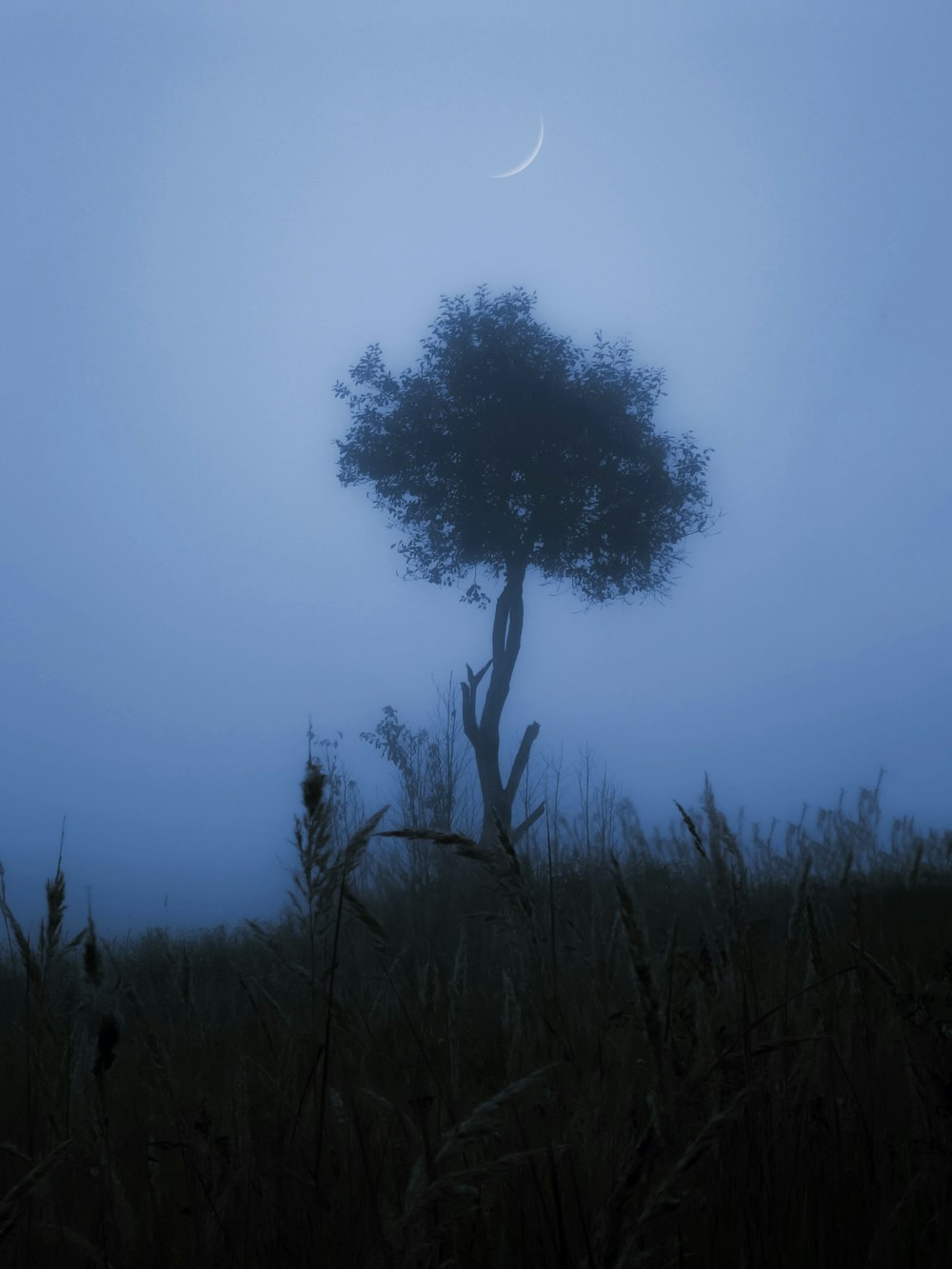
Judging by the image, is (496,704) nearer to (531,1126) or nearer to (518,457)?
(518,457)

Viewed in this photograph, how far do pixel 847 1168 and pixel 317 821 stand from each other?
151 cm

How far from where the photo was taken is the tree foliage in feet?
66.2

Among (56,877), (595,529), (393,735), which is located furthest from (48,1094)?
(595,529)

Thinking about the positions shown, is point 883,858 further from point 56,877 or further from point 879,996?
point 56,877

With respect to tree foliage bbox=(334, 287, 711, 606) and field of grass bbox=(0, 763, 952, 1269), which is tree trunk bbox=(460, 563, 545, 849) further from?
field of grass bbox=(0, 763, 952, 1269)

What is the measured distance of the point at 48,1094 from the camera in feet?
5.11

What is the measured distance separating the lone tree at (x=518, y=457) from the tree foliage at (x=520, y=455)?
27 mm

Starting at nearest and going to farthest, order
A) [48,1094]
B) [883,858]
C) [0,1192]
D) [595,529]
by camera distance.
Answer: [48,1094] < [0,1192] < [883,858] < [595,529]

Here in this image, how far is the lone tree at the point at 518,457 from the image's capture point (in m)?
20.2

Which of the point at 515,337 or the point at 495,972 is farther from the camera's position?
the point at 515,337

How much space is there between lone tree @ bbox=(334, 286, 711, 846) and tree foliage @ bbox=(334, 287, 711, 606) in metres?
0.03

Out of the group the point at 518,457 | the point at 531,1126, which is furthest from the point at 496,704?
the point at 531,1126

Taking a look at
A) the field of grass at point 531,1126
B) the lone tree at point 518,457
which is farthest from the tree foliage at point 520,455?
the field of grass at point 531,1126

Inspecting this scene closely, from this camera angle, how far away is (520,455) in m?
20.0
